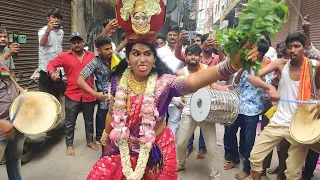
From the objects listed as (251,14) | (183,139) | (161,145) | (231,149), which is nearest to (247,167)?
(231,149)

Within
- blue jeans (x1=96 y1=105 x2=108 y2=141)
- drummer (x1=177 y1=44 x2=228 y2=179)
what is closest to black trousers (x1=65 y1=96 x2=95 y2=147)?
blue jeans (x1=96 y1=105 x2=108 y2=141)

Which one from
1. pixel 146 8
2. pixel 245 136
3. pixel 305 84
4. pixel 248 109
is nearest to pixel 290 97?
pixel 305 84

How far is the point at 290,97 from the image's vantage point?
340 cm

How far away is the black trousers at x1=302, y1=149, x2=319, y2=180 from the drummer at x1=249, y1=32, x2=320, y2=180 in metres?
0.77

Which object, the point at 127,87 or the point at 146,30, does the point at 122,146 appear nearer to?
the point at 127,87

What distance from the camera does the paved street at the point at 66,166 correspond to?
3973mm

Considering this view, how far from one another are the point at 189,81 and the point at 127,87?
0.51m

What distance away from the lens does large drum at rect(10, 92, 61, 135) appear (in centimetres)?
281

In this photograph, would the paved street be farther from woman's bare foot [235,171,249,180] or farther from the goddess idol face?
the goddess idol face

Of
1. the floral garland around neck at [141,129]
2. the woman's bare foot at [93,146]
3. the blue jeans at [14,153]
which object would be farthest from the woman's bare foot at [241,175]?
the blue jeans at [14,153]

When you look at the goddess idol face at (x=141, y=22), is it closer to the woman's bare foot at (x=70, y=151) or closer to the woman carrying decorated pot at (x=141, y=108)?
the woman carrying decorated pot at (x=141, y=108)

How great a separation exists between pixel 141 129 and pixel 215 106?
1.68m

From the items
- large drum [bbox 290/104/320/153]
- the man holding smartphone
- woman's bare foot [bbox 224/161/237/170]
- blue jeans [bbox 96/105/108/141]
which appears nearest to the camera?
large drum [bbox 290/104/320/153]

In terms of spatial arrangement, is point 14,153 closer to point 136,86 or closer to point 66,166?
point 66,166
